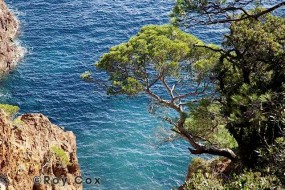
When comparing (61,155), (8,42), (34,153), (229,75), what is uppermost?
(229,75)

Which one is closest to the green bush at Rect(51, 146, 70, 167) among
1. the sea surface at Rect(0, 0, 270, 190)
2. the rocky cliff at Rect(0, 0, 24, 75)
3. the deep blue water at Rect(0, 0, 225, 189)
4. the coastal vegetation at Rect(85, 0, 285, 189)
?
Answer: the sea surface at Rect(0, 0, 270, 190)

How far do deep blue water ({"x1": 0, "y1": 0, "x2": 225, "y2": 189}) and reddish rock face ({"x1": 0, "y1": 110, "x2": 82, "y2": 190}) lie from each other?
6429mm

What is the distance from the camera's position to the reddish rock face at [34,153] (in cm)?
2527

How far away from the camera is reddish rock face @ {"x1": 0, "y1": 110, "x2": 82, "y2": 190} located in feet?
82.9

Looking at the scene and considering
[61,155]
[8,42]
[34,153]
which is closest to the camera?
[34,153]

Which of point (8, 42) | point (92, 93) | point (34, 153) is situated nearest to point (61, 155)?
point (34, 153)

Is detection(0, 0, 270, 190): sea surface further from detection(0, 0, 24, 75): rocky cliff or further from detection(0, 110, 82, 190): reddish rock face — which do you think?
detection(0, 110, 82, 190): reddish rock face

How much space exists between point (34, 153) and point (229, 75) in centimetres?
1334

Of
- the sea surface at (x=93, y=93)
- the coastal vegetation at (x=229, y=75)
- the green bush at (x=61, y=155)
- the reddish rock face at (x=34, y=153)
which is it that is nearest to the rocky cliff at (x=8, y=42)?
the sea surface at (x=93, y=93)

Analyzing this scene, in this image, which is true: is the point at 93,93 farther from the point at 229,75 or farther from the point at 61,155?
the point at 229,75

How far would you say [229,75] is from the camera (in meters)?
25.4

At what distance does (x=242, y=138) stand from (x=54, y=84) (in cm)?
3579

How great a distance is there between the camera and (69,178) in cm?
3306

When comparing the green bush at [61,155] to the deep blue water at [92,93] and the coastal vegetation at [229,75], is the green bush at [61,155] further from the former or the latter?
the coastal vegetation at [229,75]
